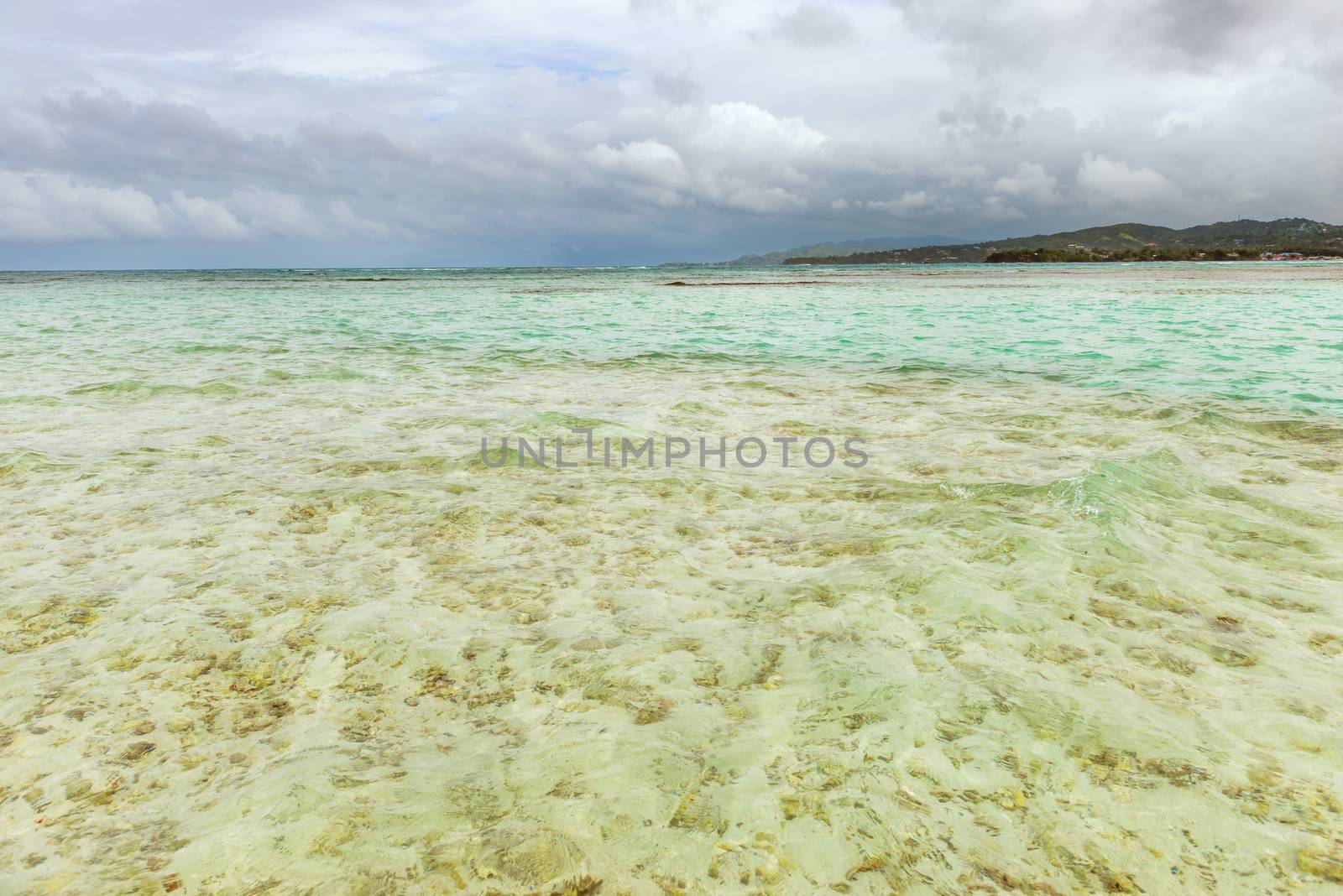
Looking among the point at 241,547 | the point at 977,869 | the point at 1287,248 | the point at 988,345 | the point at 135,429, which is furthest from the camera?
the point at 1287,248

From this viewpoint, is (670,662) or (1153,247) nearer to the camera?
(670,662)

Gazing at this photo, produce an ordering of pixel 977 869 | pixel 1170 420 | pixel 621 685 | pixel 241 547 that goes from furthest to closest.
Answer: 1. pixel 1170 420
2. pixel 241 547
3. pixel 621 685
4. pixel 977 869

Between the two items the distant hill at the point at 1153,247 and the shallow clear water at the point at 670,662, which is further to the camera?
the distant hill at the point at 1153,247

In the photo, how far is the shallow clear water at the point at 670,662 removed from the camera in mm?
2396

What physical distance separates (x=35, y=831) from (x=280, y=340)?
62.2 feet

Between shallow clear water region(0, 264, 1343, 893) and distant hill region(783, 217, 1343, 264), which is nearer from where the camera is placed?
shallow clear water region(0, 264, 1343, 893)

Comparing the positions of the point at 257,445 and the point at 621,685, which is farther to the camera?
the point at 257,445

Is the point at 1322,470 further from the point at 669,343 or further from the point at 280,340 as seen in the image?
the point at 280,340

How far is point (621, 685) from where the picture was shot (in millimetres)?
3361

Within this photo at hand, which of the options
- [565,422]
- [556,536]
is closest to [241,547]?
[556,536]

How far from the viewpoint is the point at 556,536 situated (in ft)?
17.3

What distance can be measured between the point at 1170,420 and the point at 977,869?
8880 mm

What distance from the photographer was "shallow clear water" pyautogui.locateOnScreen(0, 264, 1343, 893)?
2.40 m

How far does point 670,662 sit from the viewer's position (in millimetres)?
3555
